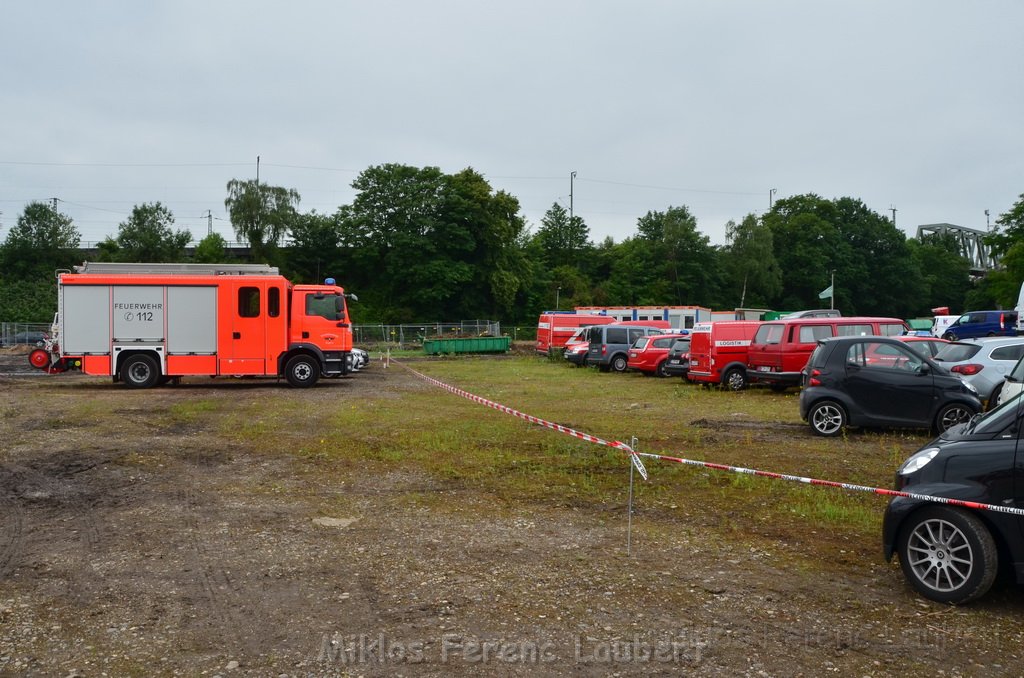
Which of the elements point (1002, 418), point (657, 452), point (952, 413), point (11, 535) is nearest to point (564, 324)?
point (952, 413)

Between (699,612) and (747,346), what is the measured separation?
54.8 feet

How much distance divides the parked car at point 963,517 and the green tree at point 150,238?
245ft

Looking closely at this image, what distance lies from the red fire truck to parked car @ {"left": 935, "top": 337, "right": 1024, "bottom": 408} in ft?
49.8

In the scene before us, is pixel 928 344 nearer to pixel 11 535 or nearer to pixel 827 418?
pixel 827 418

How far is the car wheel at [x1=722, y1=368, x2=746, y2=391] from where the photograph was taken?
68.6 ft

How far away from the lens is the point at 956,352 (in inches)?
622

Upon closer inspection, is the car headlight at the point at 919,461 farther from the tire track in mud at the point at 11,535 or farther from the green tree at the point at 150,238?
the green tree at the point at 150,238

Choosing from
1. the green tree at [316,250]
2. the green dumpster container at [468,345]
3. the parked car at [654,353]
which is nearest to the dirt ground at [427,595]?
the parked car at [654,353]

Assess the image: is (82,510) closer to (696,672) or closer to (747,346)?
(696,672)

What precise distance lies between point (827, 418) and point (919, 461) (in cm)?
719

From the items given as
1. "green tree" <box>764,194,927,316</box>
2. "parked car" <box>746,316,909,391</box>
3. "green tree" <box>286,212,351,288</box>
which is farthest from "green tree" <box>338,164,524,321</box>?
"parked car" <box>746,316,909,391</box>

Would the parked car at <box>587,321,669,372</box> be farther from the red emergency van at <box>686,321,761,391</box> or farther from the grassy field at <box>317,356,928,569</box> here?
the grassy field at <box>317,356,928,569</box>

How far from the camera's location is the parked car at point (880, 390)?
11.9m

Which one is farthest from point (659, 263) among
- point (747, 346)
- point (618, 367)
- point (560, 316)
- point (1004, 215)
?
point (747, 346)
